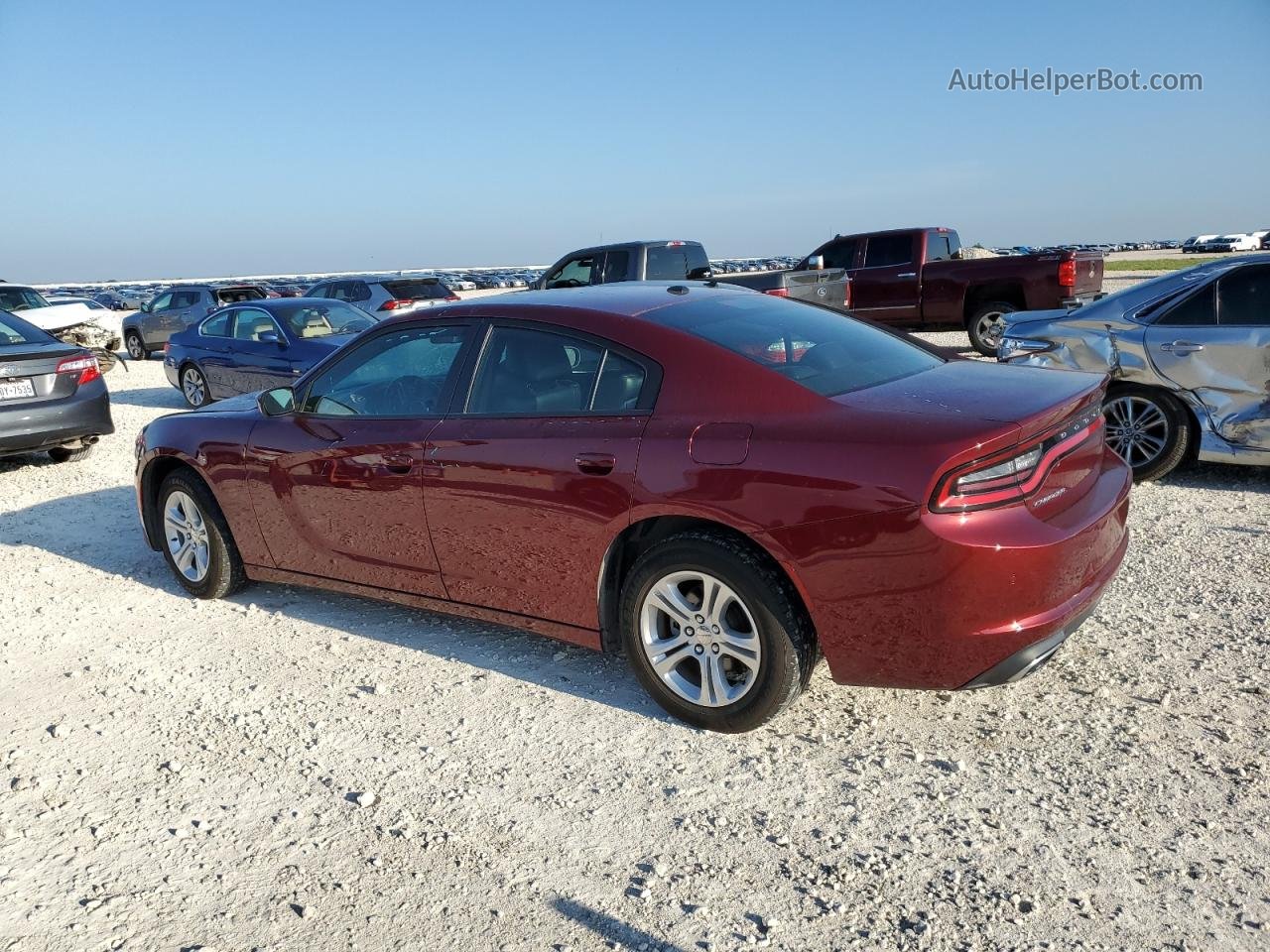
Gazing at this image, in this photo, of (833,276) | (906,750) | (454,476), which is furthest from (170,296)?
(906,750)

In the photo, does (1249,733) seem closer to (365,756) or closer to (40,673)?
(365,756)

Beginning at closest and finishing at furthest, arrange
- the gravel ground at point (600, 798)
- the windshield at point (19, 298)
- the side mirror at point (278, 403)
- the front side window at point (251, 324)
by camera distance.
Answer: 1. the gravel ground at point (600, 798)
2. the side mirror at point (278, 403)
3. the front side window at point (251, 324)
4. the windshield at point (19, 298)

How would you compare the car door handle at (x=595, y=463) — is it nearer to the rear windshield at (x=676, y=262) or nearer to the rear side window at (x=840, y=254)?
the rear windshield at (x=676, y=262)

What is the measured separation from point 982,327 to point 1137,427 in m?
8.19

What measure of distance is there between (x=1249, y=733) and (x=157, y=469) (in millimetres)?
5407

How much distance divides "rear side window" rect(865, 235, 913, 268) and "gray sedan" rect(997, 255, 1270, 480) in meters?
8.85

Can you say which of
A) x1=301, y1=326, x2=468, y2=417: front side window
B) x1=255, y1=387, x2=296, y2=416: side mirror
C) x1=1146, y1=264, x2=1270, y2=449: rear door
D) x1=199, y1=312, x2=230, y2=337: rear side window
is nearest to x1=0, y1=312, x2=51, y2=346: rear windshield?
x1=199, y1=312, x2=230, y2=337: rear side window

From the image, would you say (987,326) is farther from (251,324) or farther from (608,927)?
(608,927)

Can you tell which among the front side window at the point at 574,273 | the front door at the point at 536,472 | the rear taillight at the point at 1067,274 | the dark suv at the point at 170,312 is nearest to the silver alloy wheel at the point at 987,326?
the rear taillight at the point at 1067,274

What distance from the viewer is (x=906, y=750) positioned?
3498 mm

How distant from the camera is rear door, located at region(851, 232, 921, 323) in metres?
15.5

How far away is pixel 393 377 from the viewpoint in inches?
184

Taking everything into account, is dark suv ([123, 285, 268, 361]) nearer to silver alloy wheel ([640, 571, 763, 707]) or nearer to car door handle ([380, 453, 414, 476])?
car door handle ([380, 453, 414, 476])

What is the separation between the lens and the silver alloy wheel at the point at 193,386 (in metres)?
13.6
